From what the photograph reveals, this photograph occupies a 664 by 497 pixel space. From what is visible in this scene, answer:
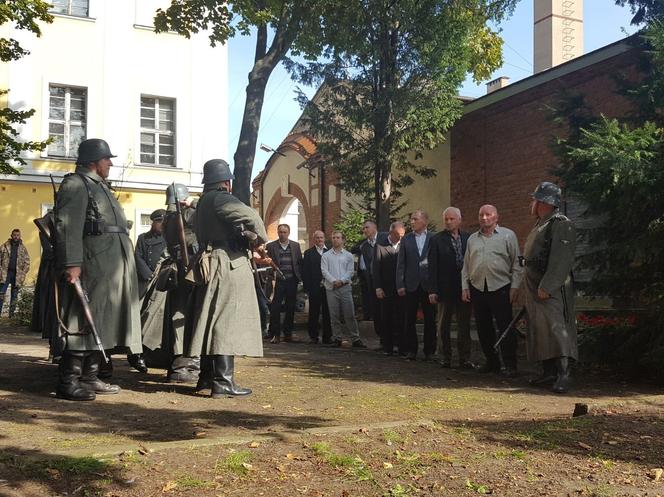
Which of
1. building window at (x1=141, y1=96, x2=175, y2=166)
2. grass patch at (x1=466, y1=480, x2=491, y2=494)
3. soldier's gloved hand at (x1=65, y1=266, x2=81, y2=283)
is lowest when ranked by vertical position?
grass patch at (x1=466, y1=480, x2=491, y2=494)

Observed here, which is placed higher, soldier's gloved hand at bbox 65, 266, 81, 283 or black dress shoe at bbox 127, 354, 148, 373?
soldier's gloved hand at bbox 65, 266, 81, 283

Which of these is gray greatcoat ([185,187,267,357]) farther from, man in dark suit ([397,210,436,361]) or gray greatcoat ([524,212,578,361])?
man in dark suit ([397,210,436,361])

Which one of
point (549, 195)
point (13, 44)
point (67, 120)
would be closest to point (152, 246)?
point (549, 195)

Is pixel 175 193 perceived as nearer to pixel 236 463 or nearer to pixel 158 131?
pixel 236 463

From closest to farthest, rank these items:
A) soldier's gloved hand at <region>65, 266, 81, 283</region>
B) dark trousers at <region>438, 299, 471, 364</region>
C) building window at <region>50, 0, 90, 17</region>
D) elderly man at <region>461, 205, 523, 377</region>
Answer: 1. soldier's gloved hand at <region>65, 266, 81, 283</region>
2. elderly man at <region>461, 205, 523, 377</region>
3. dark trousers at <region>438, 299, 471, 364</region>
4. building window at <region>50, 0, 90, 17</region>

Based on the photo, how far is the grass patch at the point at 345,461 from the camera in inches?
158

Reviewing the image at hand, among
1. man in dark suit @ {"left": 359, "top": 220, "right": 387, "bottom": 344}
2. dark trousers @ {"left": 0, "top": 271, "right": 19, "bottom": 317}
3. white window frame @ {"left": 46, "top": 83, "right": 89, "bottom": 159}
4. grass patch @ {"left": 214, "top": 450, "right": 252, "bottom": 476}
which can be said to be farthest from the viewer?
white window frame @ {"left": 46, "top": 83, "right": 89, "bottom": 159}

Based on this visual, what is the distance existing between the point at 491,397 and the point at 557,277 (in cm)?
→ 136

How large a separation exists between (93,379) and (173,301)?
119 centimetres

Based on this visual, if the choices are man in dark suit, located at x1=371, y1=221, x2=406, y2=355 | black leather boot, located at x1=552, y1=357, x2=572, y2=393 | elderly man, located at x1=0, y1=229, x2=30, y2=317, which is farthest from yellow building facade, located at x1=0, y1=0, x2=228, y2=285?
black leather boot, located at x1=552, y1=357, x2=572, y2=393

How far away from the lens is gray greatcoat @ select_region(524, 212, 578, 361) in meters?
7.40

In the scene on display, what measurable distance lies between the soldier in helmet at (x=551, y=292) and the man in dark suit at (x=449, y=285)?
152cm

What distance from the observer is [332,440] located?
181 inches

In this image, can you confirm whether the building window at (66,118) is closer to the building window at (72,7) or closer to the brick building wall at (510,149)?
the building window at (72,7)
